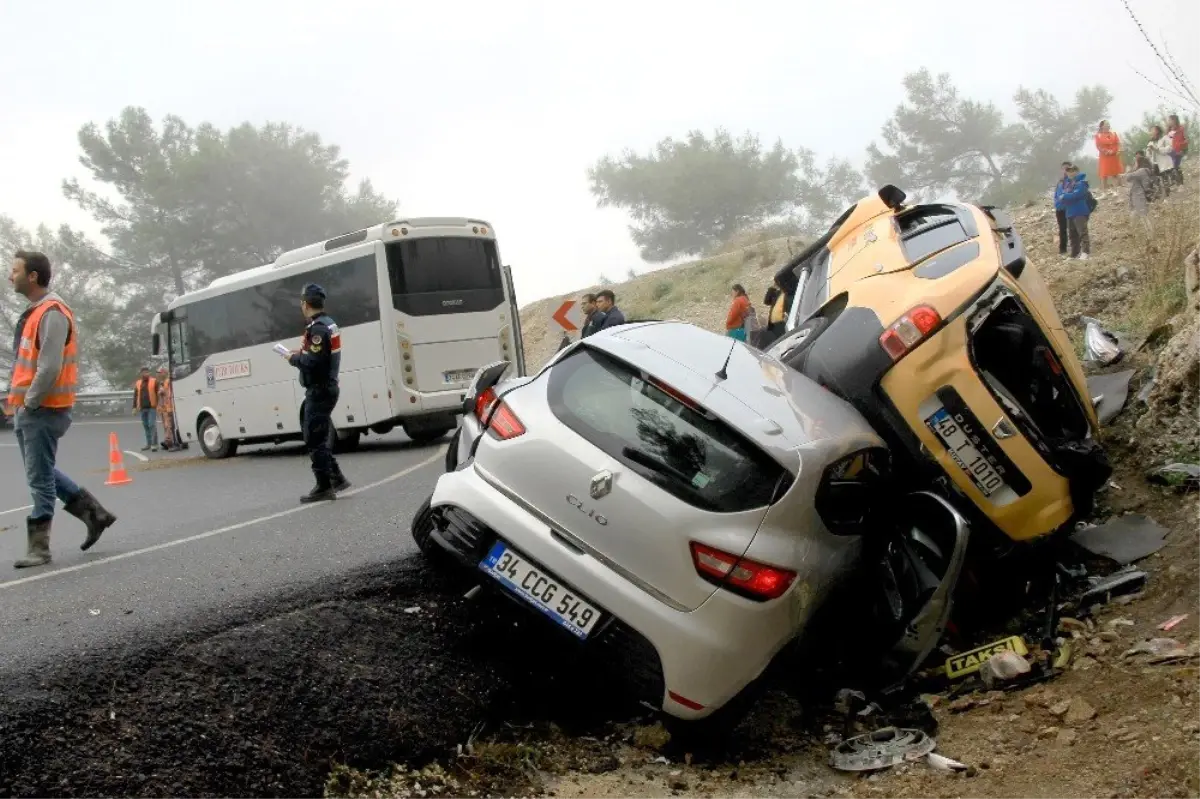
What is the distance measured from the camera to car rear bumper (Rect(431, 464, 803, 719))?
4.46 m

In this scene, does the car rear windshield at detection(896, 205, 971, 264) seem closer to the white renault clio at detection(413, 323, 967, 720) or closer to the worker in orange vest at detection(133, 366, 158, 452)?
the white renault clio at detection(413, 323, 967, 720)

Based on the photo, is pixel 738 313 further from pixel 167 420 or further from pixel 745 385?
pixel 167 420

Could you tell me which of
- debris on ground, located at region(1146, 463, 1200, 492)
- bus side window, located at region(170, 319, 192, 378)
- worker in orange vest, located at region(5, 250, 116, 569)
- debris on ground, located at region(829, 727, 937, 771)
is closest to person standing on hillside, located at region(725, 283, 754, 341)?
bus side window, located at region(170, 319, 192, 378)

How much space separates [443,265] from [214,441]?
5.59 metres

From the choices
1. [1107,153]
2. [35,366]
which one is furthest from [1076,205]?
[35,366]

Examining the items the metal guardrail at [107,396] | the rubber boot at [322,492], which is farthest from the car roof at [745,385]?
the metal guardrail at [107,396]

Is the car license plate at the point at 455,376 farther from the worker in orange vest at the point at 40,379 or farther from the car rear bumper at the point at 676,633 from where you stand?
the car rear bumper at the point at 676,633

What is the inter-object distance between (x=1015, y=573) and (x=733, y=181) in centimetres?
5457

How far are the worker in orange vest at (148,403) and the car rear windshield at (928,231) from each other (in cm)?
1847

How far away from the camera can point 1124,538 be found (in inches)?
268

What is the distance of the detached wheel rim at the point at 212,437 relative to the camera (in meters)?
18.4

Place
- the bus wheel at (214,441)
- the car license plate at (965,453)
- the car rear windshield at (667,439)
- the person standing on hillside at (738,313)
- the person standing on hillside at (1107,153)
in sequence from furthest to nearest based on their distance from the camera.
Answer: the person standing on hillside at (1107,153), the bus wheel at (214,441), the person standing on hillside at (738,313), the car license plate at (965,453), the car rear windshield at (667,439)

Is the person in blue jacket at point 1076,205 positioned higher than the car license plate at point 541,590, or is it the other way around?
the car license plate at point 541,590

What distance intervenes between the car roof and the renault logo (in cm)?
54
